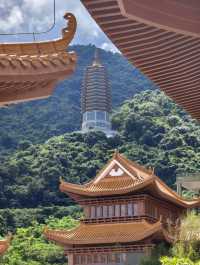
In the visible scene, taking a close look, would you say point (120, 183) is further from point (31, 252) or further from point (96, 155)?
point (96, 155)

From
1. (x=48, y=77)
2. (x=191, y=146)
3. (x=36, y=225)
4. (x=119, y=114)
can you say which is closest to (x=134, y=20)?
(x=48, y=77)

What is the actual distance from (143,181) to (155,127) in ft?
226

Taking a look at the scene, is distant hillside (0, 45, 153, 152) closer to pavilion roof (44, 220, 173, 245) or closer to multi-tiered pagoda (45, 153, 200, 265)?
multi-tiered pagoda (45, 153, 200, 265)

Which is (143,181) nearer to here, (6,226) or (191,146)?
(6,226)

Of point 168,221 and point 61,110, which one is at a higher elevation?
point 61,110

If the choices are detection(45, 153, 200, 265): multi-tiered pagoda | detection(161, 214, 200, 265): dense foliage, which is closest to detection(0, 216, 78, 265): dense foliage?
detection(45, 153, 200, 265): multi-tiered pagoda

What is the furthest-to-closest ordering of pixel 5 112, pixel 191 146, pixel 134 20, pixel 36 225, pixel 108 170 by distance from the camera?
pixel 5 112
pixel 191 146
pixel 36 225
pixel 108 170
pixel 134 20

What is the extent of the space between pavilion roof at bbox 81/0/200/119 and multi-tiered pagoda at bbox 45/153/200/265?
63.1 feet

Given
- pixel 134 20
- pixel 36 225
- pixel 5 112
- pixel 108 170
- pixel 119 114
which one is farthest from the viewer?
pixel 5 112

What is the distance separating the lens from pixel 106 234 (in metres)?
33.7

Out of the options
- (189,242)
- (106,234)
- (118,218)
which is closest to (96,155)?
(118,218)

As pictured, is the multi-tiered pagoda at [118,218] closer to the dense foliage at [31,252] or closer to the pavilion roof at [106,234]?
the pavilion roof at [106,234]

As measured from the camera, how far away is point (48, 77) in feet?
26.5

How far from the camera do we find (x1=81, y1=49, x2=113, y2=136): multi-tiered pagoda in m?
115
